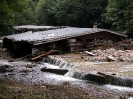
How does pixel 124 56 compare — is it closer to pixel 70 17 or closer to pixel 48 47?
pixel 48 47

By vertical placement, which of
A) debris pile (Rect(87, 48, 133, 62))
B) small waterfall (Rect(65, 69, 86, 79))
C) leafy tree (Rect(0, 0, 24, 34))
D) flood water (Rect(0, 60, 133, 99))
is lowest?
flood water (Rect(0, 60, 133, 99))

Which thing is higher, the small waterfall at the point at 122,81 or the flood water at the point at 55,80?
the small waterfall at the point at 122,81

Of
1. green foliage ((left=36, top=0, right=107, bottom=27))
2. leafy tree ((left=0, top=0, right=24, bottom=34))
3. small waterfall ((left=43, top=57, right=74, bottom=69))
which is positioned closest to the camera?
leafy tree ((left=0, top=0, right=24, bottom=34))

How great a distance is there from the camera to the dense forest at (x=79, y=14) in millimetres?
22725

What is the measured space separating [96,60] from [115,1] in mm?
19617

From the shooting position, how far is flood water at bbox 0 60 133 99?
12.3 metres

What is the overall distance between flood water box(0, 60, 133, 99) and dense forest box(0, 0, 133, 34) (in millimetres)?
3501

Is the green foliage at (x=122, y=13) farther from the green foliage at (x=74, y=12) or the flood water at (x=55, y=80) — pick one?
the flood water at (x=55, y=80)

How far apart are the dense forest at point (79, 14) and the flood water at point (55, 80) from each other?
11.5 ft

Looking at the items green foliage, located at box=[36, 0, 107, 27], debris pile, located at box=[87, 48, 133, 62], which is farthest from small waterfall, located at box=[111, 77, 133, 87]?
green foliage, located at box=[36, 0, 107, 27]

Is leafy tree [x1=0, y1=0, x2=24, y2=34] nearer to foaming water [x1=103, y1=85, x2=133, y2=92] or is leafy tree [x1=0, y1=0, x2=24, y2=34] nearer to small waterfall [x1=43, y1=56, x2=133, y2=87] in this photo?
small waterfall [x1=43, y1=56, x2=133, y2=87]

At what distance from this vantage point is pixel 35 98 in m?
9.73

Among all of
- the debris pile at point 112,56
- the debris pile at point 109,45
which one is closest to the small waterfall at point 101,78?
the debris pile at point 112,56

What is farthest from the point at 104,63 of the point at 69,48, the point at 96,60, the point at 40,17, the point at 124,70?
the point at 40,17
